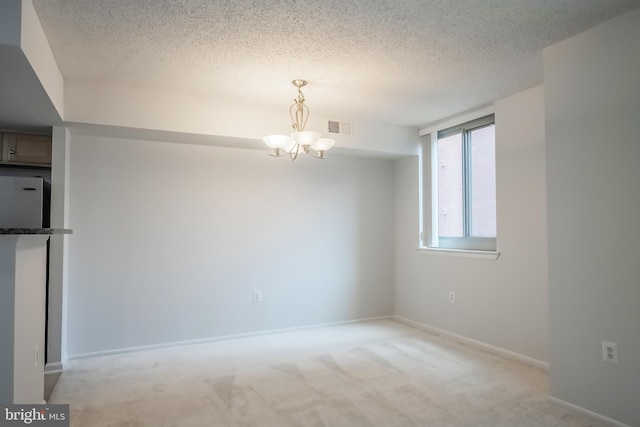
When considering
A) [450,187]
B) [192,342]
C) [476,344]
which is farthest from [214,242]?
[476,344]

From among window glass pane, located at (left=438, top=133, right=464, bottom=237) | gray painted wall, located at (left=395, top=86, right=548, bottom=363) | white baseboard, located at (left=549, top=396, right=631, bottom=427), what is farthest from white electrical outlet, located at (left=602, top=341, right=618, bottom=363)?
window glass pane, located at (left=438, top=133, right=464, bottom=237)

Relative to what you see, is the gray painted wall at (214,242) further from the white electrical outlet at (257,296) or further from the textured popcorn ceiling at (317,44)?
the textured popcorn ceiling at (317,44)

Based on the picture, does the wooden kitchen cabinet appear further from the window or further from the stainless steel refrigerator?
the window

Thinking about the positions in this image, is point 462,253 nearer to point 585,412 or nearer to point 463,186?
point 463,186

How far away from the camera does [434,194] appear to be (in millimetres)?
4699

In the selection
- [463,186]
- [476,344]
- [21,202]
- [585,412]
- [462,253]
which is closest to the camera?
[585,412]

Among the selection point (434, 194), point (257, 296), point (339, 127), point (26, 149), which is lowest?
point (257, 296)

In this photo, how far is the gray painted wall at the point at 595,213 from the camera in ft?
7.33

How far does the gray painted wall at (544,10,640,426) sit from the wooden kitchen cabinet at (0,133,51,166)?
425 centimetres

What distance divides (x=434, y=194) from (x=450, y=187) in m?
0.25

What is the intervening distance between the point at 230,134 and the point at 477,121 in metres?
2.60

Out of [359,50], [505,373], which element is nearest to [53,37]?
[359,50]

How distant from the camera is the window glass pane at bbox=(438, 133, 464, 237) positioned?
4375 mm

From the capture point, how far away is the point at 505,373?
3135mm
